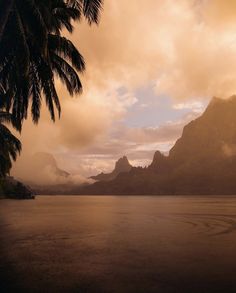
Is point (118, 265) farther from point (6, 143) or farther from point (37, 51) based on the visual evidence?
point (6, 143)

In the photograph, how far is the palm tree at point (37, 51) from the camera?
16266mm

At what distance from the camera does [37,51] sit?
61.8 feet

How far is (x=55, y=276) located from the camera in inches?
453

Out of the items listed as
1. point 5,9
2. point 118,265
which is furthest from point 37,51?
point 118,265

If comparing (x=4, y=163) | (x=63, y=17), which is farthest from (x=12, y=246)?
(x=4, y=163)

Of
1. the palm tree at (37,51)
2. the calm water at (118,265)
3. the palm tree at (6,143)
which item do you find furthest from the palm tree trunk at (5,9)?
the palm tree at (6,143)

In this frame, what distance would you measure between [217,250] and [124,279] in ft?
23.2

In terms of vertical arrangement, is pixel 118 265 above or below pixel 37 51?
below

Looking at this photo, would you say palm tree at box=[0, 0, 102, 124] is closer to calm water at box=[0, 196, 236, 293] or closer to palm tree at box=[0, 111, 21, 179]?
calm water at box=[0, 196, 236, 293]

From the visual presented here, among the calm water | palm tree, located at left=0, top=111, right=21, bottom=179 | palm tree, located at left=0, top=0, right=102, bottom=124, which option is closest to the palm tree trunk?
palm tree, located at left=0, top=0, right=102, bottom=124

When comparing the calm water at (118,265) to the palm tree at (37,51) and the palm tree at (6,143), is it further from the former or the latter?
the palm tree at (6,143)

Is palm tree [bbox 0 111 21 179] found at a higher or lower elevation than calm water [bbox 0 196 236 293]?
higher

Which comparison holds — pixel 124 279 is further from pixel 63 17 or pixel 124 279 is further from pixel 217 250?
pixel 63 17

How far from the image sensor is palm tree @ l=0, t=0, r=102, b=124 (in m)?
16.3
